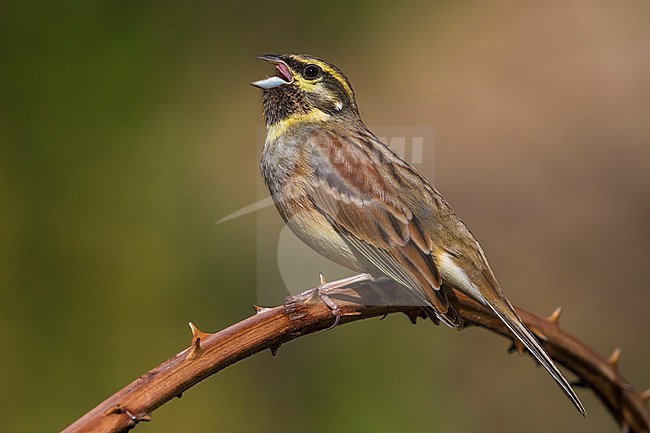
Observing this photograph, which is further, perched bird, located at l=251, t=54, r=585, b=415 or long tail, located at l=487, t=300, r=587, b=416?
perched bird, located at l=251, t=54, r=585, b=415

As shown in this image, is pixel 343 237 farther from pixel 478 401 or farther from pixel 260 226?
pixel 478 401

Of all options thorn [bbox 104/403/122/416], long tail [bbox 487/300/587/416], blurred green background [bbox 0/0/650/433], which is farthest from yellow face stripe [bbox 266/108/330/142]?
thorn [bbox 104/403/122/416]

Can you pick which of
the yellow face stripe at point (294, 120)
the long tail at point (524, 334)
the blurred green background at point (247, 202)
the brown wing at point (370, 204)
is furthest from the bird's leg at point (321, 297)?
the blurred green background at point (247, 202)

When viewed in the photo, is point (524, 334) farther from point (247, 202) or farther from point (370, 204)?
point (247, 202)

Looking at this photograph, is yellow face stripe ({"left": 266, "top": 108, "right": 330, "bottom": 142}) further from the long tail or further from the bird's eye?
the long tail

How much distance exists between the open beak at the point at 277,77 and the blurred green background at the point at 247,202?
49 centimetres

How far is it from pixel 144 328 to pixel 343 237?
4.06 ft

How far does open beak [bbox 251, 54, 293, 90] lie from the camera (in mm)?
2167

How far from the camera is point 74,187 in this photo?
332 cm

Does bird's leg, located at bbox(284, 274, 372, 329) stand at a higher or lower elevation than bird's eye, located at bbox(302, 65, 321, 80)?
lower

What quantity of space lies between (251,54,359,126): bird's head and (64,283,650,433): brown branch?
0.52m

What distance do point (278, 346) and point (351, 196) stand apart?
77 centimetres

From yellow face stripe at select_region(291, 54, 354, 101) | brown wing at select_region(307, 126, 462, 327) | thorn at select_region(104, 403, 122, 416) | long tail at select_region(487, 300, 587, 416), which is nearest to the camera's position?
thorn at select_region(104, 403, 122, 416)

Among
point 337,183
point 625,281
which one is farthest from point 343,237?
point 625,281
